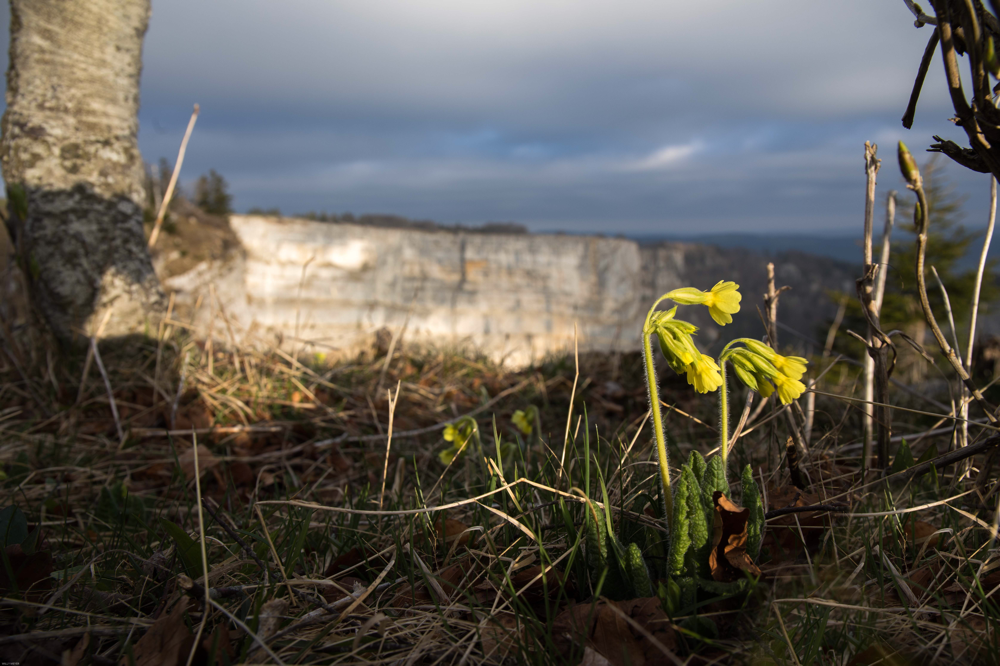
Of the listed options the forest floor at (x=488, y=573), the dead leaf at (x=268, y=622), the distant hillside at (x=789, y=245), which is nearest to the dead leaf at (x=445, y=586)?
the forest floor at (x=488, y=573)

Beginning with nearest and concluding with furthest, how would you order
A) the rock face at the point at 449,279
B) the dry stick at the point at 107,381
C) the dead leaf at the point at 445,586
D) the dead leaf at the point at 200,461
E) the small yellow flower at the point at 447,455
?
the dead leaf at the point at 445,586, the small yellow flower at the point at 447,455, the dead leaf at the point at 200,461, the dry stick at the point at 107,381, the rock face at the point at 449,279

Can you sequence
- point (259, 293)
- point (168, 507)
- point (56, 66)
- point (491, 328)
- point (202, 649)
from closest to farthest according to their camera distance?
point (202, 649), point (168, 507), point (56, 66), point (259, 293), point (491, 328)

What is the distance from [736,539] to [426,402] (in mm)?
2260

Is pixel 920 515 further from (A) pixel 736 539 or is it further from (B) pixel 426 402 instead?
(B) pixel 426 402

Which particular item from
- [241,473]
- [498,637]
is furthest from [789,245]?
[498,637]

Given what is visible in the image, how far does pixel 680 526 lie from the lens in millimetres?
780

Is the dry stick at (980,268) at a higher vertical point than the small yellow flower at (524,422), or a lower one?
higher

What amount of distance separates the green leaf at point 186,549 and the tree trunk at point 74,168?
2.34 meters

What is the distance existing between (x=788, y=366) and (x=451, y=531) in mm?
714

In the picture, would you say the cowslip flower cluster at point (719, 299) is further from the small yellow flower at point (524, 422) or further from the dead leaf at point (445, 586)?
the small yellow flower at point (524, 422)

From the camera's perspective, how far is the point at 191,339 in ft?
9.71

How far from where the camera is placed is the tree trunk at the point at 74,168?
272 centimetres

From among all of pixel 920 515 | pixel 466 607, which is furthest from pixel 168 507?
pixel 920 515

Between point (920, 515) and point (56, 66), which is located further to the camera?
point (56, 66)
